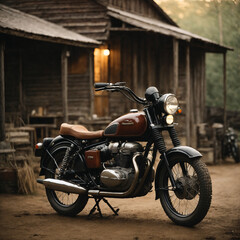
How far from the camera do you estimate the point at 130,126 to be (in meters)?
5.32

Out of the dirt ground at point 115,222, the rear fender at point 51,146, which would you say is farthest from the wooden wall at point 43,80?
the rear fender at point 51,146

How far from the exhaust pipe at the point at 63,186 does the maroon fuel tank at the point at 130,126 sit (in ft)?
2.50

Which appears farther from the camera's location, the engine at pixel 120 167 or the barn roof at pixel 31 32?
the barn roof at pixel 31 32

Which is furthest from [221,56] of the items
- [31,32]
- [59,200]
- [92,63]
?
→ [59,200]

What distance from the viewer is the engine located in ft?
17.4

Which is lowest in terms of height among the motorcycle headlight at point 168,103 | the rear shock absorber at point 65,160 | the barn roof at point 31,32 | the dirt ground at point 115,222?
the dirt ground at point 115,222

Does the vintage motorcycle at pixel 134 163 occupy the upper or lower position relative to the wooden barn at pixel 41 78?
lower

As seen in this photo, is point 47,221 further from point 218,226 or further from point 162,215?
point 218,226

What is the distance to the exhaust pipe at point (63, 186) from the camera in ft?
18.4

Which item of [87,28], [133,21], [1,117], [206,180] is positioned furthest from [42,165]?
[87,28]

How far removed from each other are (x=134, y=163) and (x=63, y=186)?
3.44ft

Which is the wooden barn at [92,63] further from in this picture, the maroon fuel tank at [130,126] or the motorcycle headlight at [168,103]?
the motorcycle headlight at [168,103]

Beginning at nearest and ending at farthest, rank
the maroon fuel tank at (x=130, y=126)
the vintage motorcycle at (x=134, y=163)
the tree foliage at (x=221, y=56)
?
1. the vintage motorcycle at (x=134, y=163)
2. the maroon fuel tank at (x=130, y=126)
3. the tree foliage at (x=221, y=56)

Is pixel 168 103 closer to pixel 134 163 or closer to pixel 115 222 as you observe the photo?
pixel 134 163
